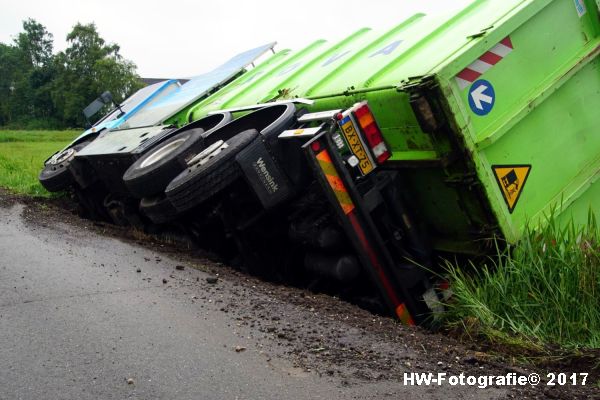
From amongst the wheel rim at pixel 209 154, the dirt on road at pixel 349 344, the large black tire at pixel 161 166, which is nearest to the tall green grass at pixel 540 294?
the dirt on road at pixel 349 344

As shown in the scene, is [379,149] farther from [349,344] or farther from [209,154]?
[349,344]

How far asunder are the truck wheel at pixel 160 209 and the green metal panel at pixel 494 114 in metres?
1.54

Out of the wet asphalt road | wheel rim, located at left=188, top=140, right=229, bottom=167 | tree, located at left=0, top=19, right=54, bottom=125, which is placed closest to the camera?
the wet asphalt road

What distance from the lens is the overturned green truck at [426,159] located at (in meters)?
4.23

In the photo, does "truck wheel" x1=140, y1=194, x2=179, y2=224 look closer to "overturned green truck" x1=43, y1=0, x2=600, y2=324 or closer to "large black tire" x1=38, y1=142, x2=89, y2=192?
"overturned green truck" x1=43, y1=0, x2=600, y2=324

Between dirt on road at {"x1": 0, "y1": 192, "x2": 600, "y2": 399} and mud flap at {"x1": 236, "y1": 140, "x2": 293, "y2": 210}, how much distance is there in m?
0.61

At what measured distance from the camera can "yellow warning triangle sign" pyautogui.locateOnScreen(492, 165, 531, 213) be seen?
429cm

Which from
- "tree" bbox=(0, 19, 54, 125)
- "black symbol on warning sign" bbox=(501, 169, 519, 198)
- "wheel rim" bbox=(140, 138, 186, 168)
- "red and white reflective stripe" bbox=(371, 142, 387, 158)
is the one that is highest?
"tree" bbox=(0, 19, 54, 125)

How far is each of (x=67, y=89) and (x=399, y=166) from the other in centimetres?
6104

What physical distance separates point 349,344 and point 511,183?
178cm

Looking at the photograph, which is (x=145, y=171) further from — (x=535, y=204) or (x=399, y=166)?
(x=535, y=204)

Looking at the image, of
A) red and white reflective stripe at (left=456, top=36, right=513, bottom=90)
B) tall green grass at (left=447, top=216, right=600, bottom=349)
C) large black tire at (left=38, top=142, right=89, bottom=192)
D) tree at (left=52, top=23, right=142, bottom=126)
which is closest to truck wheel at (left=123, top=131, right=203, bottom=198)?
red and white reflective stripe at (left=456, top=36, right=513, bottom=90)

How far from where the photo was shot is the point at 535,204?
449 centimetres

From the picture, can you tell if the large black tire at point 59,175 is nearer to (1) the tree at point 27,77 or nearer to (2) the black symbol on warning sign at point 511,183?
(2) the black symbol on warning sign at point 511,183
